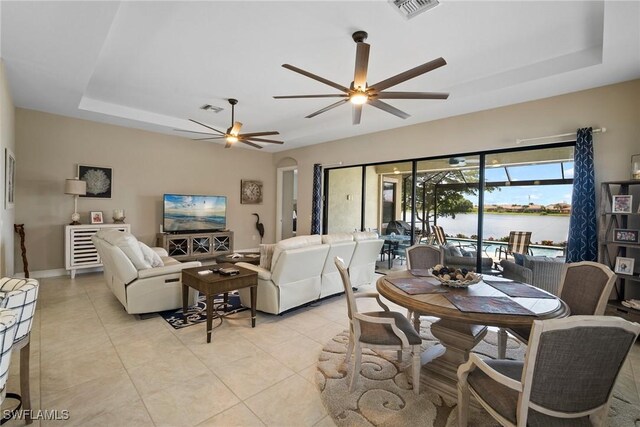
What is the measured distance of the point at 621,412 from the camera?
2.06 meters

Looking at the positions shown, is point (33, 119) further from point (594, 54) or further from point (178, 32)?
point (594, 54)

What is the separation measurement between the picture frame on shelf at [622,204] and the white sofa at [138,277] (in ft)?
16.7

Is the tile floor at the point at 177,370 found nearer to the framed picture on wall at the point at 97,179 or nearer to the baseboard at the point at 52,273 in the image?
the baseboard at the point at 52,273

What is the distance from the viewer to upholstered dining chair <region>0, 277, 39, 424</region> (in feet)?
5.18

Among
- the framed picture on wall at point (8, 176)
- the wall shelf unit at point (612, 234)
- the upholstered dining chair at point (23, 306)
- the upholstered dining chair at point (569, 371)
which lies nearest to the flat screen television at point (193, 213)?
the framed picture on wall at point (8, 176)

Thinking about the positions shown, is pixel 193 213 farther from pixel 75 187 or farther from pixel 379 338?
pixel 379 338

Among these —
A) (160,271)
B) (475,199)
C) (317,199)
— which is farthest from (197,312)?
(475,199)

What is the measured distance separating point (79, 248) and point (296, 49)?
5094 mm

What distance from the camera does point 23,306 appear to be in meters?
1.63

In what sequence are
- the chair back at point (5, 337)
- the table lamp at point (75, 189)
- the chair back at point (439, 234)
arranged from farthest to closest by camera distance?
the chair back at point (439, 234) → the table lamp at point (75, 189) → the chair back at point (5, 337)

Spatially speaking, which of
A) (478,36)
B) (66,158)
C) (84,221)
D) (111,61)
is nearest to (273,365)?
(478,36)

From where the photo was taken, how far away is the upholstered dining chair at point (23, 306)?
5.18ft

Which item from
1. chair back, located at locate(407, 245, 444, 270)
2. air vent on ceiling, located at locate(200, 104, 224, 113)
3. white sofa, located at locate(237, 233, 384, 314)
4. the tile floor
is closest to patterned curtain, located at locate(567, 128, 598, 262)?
the tile floor

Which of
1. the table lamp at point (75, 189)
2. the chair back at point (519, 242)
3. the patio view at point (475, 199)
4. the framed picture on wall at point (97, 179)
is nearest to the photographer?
the patio view at point (475, 199)
